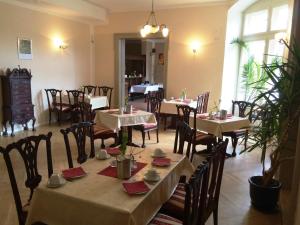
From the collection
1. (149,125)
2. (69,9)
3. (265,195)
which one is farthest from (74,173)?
(69,9)

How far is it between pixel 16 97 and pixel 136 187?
4.80 metres

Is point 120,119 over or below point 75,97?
below

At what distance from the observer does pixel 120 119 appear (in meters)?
4.43

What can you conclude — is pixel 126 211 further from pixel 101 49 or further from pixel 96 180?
pixel 101 49

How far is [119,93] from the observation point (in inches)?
319

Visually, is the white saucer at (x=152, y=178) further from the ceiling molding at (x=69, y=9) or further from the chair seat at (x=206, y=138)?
the ceiling molding at (x=69, y=9)

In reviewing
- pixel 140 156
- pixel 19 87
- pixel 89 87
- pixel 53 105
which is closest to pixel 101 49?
pixel 89 87

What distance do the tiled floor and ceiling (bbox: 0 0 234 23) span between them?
3.02 meters

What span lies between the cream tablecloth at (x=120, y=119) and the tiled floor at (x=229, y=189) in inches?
30.9

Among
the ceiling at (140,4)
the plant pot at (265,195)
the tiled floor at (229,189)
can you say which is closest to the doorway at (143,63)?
the ceiling at (140,4)

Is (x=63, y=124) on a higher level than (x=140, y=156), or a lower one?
lower

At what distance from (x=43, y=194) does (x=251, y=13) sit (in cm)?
658

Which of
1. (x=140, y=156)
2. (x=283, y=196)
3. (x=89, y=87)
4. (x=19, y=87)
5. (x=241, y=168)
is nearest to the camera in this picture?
(x=140, y=156)

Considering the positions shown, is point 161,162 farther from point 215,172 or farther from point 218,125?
point 218,125
